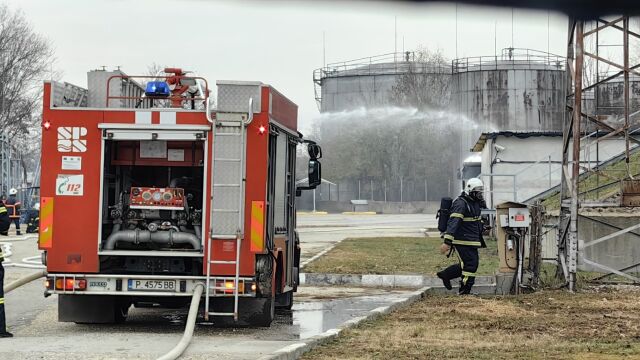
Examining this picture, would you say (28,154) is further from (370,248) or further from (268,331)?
(268,331)

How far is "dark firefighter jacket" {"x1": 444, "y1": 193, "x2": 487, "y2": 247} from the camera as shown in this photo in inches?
554

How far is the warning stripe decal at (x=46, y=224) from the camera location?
33.3 ft

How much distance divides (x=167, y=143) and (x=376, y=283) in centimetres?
741

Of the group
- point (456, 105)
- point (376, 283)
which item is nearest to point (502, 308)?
point (376, 283)

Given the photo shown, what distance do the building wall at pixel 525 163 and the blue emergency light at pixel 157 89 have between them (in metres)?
21.7

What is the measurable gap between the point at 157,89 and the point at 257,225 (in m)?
2.21

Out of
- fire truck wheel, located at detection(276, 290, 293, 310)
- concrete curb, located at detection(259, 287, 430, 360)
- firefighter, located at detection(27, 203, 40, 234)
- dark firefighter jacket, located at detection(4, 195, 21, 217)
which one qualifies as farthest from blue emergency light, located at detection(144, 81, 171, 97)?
firefighter, located at detection(27, 203, 40, 234)

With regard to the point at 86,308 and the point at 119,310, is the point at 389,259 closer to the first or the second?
the point at 119,310

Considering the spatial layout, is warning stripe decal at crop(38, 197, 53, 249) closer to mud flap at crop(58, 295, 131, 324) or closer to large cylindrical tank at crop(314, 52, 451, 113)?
mud flap at crop(58, 295, 131, 324)

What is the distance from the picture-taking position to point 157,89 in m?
11.0

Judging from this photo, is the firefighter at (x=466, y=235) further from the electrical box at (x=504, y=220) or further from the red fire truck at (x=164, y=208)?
the red fire truck at (x=164, y=208)

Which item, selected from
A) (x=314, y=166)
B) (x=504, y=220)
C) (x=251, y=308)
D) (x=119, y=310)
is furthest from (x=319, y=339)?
(x=504, y=220)

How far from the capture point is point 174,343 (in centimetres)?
923

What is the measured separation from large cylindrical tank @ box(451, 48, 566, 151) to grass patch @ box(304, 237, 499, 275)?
9.20m
